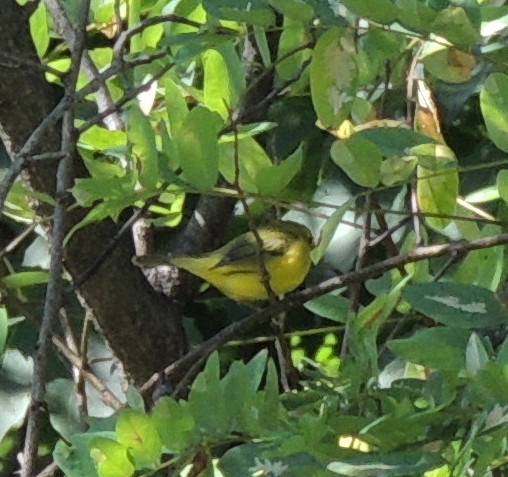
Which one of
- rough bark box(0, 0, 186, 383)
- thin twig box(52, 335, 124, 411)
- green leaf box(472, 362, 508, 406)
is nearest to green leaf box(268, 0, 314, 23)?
green leaf box(472, 362, 508, 406)

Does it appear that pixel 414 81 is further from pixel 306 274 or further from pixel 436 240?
pixel 306 274

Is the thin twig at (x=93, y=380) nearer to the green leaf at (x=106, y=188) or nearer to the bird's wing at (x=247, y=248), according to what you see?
the bird's wing at (x=247, y=248)

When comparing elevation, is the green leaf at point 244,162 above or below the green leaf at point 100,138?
below

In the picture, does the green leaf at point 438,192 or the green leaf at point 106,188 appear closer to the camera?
the green leaf at point 106,188

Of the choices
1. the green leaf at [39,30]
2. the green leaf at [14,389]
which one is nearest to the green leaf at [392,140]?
the green leaf at [39,30]

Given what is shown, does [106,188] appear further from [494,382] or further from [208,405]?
[494,382]

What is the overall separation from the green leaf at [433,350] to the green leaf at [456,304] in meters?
0.01

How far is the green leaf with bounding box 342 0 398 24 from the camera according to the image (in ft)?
1.75

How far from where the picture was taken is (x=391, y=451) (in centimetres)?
54

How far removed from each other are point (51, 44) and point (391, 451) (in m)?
0.91

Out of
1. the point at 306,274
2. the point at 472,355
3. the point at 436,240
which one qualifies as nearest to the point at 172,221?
the point at 436,240

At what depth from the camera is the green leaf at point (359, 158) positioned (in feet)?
2.08

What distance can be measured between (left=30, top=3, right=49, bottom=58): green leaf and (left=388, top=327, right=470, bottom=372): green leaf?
1.95 feet

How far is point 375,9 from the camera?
0.54 meters
